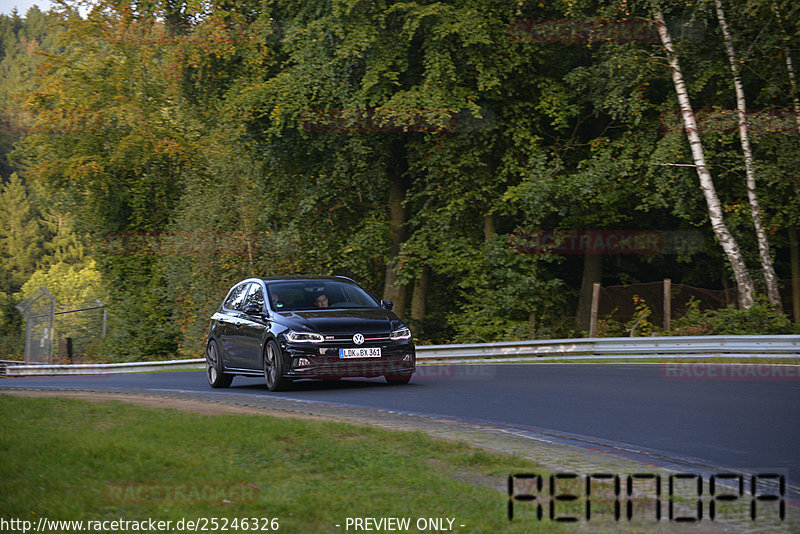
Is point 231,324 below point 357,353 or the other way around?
the other way around

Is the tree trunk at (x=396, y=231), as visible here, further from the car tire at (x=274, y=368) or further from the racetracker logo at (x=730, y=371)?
the car tire at (x=274, y=368)

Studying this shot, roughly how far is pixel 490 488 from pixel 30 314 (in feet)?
148

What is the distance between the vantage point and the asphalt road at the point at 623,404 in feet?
32.0

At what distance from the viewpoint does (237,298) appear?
17.6m

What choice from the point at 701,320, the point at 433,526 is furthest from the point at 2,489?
the point at 701,320

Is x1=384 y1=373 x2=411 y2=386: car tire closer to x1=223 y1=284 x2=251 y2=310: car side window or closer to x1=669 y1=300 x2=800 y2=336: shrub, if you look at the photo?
x1=223 y1=284 x2=251 y2=310: car side window

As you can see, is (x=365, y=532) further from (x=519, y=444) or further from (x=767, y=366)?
(x=767, y=366)

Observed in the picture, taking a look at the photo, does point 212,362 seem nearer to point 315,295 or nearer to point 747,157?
point 315,295

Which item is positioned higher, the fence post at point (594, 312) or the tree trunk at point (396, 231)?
the tree trunk at point (396, 231)

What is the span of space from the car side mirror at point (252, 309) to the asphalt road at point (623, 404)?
3.99 feet

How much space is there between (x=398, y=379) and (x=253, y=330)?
7.99 ft

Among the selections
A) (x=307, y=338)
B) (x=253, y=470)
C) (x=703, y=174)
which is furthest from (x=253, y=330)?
(x=703, y=174)

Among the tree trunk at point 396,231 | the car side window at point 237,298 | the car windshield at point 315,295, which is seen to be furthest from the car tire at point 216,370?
the tree trunk at point 396,231

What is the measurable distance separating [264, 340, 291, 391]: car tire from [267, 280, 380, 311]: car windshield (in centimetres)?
67
